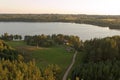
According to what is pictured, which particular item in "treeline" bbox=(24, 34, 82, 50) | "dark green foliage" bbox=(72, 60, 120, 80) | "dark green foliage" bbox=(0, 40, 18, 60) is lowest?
"treeline" bbox=(24, 34, 82, 50)

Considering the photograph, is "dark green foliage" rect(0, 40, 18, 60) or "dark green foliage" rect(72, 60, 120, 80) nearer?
"dark green foliage" rect(72, 60, 120, 80)

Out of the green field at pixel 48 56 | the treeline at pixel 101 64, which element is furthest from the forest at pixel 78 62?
the green field at pixel 48 56

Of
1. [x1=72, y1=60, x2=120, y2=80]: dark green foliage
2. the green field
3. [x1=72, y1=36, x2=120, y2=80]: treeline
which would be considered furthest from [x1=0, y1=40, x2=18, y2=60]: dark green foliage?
[x1=72, y1=60, x2=120, y2=80]: dark green foliage

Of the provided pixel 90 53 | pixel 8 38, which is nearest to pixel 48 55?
pixel 90 53

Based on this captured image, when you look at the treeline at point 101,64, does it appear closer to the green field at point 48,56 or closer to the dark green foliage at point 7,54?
the green field at point 48,56

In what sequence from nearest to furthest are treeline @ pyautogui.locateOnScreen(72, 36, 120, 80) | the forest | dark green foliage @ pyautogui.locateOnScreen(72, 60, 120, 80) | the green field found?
the forest → dark green foliage @ pyautogui.locateOnScreen(72, 60, 120, 80) → treeline @ pyautogui.locateOnScreen(72, 36, 120, 80) → the green field

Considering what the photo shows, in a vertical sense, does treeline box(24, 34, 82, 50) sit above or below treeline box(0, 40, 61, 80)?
below

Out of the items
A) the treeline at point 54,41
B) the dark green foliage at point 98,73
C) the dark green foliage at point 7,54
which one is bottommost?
the treeline at point 54,41

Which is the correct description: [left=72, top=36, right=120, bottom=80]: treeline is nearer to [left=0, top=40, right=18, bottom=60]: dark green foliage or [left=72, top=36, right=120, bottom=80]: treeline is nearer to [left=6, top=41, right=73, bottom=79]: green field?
[left=6, top=41, right=73, bottom=79]: green field
